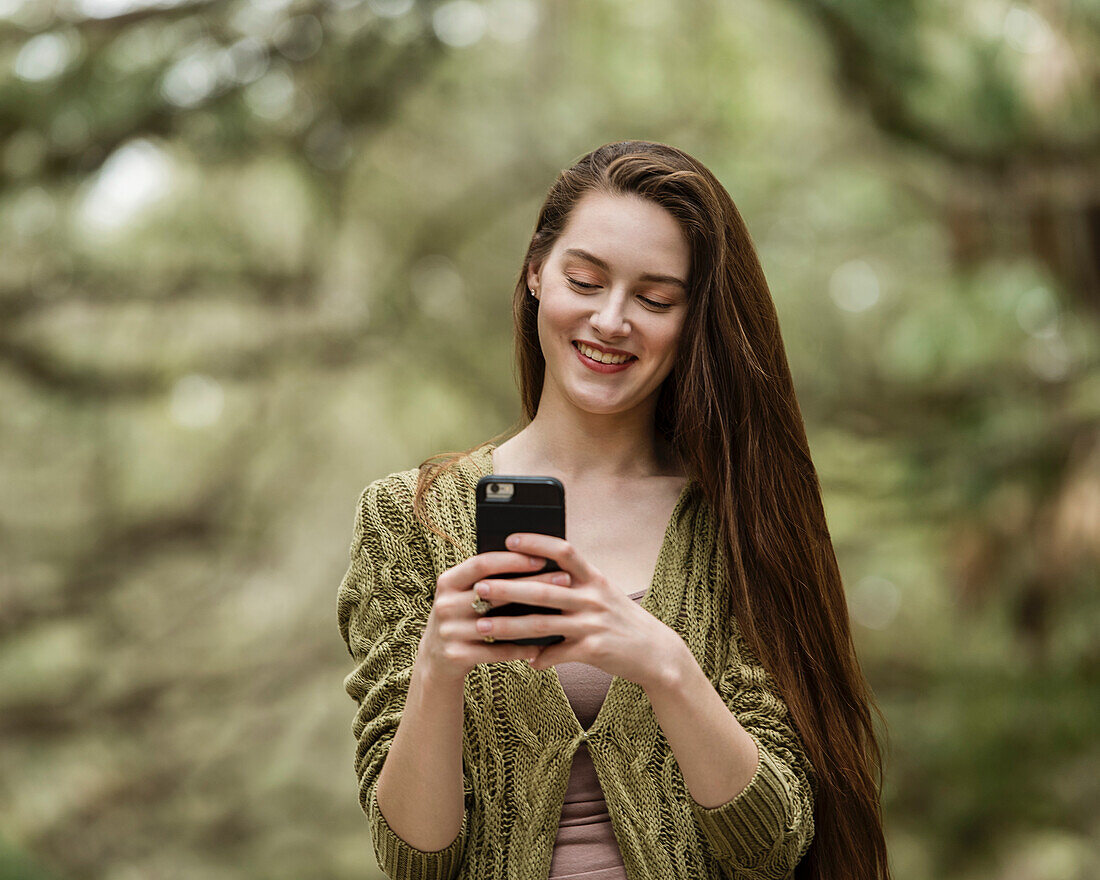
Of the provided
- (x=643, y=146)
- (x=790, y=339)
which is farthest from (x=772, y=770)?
(x=790, y=339)

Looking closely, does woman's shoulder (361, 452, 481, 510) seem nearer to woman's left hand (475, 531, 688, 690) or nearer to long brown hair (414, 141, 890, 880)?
long brown hair (414, 141, 890, 880)

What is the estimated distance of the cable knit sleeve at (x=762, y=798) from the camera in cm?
129

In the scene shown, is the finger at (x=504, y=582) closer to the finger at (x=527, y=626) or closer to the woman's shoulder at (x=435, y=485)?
the finger at (x=527, y=626)

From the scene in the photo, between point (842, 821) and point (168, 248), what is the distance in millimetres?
3235

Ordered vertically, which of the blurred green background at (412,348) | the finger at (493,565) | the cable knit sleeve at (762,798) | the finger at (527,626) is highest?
the blurred green background at (412,348)

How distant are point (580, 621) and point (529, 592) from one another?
61 millimetres

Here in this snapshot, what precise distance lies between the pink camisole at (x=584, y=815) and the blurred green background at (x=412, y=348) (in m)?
2.68

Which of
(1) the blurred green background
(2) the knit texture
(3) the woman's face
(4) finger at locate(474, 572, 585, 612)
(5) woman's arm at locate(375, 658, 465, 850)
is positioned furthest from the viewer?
(1) the blurred green background

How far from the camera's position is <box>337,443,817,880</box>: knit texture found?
4.37ft

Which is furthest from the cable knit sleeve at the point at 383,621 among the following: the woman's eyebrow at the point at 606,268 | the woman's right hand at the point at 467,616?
the woman's eyebrow at the point at 606,268

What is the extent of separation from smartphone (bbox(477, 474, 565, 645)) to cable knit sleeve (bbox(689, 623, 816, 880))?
1.04ft

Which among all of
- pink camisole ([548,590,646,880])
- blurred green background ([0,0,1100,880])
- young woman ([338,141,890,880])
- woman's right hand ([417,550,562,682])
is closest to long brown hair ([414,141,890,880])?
young woman ([338,141,890,880])

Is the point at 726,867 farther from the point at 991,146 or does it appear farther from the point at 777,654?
the point at 991,146

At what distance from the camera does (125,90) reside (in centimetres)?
411
